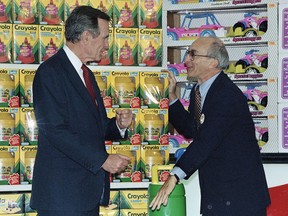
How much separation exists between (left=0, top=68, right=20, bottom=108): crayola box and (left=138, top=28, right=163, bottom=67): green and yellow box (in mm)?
905

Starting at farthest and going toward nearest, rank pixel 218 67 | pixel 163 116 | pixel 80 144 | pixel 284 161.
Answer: pixel 284 161 < pixel 163 116 < pixel 218 67 < pixel 80 144

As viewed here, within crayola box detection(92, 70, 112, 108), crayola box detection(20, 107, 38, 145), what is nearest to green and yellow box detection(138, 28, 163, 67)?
crayola box detection(92, 70, 112, 108)

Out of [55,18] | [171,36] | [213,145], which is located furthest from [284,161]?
[55,18]

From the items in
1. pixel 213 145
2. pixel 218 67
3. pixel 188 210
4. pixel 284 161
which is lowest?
pixel 188 210

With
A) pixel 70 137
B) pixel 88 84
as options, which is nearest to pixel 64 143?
pixel 70 137

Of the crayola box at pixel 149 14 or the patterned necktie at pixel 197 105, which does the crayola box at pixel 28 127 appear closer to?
the crayola box at pixel 149 14

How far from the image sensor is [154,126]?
4.50 metres

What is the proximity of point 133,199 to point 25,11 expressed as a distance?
5.10 ft

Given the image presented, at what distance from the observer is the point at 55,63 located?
3156 mm

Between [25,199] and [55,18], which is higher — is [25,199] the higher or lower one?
the lower one

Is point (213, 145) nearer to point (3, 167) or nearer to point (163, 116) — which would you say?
point (163, 116)

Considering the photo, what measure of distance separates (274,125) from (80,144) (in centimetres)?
240

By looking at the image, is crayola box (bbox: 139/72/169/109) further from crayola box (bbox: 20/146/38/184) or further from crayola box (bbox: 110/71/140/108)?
crayola box (bbox: 20/146/38/184)

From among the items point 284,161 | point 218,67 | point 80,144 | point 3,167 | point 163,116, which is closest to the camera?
point 80,144
